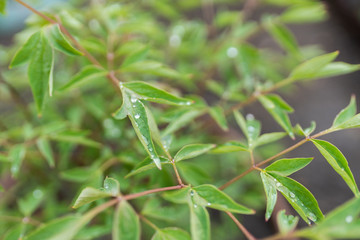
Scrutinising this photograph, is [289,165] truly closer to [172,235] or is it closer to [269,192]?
[269,192]

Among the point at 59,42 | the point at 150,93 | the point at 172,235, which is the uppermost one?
the point at 59,42

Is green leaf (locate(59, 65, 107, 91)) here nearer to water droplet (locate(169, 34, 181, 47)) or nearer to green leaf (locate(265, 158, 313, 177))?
green leaf (locate(265, 158, 313, 177))

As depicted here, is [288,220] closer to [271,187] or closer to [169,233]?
[271,187]

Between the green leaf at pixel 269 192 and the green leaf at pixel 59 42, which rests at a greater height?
the green leaf at pixel 59 42

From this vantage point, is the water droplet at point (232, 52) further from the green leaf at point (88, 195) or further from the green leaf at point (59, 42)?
the green leaf at point (88, 195)

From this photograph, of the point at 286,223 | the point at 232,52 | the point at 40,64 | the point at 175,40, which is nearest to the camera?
the point at 286,223

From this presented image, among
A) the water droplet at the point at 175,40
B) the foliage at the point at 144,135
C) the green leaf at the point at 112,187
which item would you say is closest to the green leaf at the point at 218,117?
the foliage at the point at 144,135

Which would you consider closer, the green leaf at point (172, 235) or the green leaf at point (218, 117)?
the green leaf at point (172, 235)

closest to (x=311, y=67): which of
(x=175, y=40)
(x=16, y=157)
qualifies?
(x=175, y=40)
